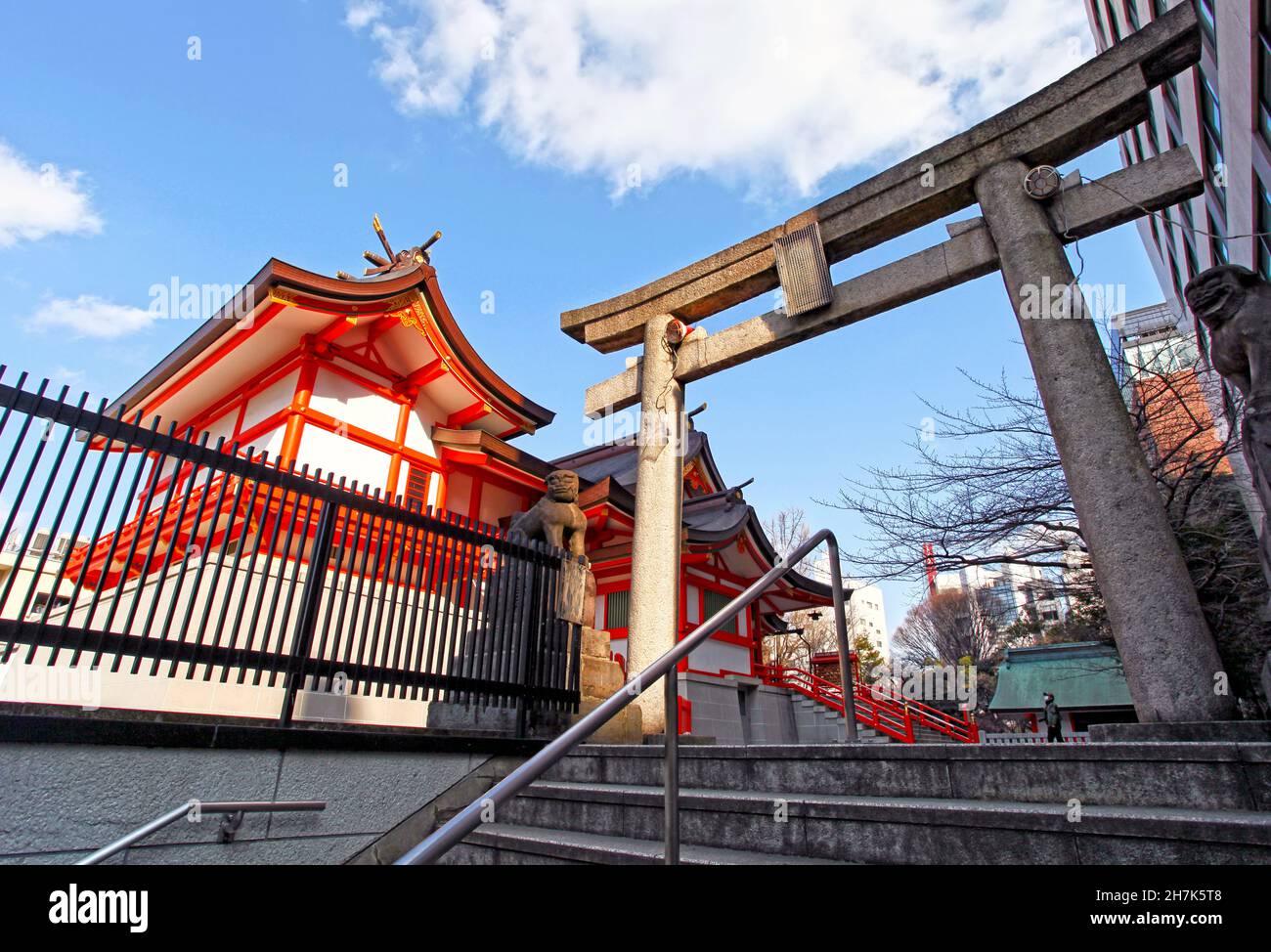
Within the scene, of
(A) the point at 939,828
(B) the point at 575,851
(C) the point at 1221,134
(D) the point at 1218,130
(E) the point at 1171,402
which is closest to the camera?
(A) the point at 939,828

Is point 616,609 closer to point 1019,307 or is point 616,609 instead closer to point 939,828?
point 1019,307

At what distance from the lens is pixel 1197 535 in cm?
784

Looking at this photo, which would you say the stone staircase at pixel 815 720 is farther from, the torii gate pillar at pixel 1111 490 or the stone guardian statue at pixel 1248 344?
the stone guardian statue at pixel 1248 344

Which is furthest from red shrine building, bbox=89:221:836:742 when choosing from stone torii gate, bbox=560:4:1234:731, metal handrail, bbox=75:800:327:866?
metal handrail, bbox=75:800:327:866

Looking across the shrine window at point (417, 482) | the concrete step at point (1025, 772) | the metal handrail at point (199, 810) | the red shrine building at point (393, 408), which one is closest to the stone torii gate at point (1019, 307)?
the concrete step at point (1025, 772)

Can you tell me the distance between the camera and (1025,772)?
2.68 metres

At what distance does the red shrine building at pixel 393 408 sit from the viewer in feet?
32.3

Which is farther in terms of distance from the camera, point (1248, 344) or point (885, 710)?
point (885, 710)

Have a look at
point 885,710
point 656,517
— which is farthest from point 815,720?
point 656,517

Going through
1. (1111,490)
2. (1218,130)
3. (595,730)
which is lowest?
(595,730)

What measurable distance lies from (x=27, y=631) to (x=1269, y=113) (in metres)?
11.2

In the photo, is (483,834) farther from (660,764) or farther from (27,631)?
(27,631)

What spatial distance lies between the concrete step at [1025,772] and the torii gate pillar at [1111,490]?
1329 mm

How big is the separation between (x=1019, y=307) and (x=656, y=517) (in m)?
3.47
